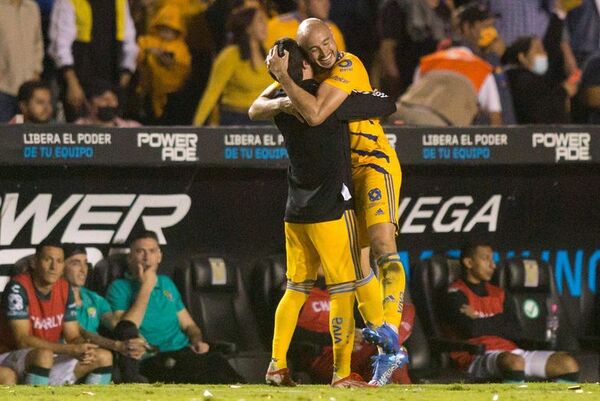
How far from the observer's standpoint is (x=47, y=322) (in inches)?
356

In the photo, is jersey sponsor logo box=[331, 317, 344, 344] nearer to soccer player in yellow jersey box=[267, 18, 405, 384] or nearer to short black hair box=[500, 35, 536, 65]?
soccer player in yellow jersey box=[267, 18, 405, 384]

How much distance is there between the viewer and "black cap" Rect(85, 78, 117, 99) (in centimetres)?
963

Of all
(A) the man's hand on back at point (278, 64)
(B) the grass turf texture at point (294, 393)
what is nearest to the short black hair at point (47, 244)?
(B) the grass turf texture at point (294, 393)

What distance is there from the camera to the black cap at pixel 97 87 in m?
9.63

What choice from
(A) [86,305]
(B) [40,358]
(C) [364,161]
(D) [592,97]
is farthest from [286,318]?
(D) [592,97]

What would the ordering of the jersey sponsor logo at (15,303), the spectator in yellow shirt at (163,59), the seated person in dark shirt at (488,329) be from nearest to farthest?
the jersey sponsor logo at (15,303), the seated person in dark shirt at (488,329), the spectator in yellow shirt at (163,59)

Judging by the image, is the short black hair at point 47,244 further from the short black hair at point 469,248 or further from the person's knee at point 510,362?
the person's knee at point 510,362

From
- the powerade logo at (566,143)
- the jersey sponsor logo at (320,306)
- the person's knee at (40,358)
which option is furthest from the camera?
the powerade logo at (566,143)

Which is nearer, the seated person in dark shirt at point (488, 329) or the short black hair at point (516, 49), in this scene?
the seated person in dark shirt at point (488, 329)

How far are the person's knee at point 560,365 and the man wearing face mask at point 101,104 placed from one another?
136 inches

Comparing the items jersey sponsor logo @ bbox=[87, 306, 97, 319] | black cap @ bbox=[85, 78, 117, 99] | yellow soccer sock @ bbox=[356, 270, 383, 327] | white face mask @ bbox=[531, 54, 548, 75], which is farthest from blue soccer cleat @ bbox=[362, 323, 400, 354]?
white face mask @ bbox=[531, 54, 548, 75]

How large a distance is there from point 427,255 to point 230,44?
2.25 m

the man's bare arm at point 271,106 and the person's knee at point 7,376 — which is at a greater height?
the man's bare arm at point 271,106

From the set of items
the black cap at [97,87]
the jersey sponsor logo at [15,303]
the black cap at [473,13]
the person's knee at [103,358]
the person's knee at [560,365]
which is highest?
the black cap at [473,13]
